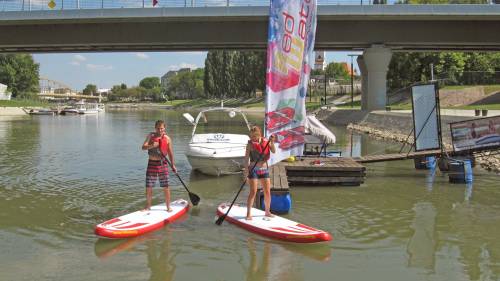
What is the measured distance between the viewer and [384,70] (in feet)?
158

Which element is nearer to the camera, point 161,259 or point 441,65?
point 161,259

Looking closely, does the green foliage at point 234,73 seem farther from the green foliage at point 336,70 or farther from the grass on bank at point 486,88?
the grass on bank at point 486,88

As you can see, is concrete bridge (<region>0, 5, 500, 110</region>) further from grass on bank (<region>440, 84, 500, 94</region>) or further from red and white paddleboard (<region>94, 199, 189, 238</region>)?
red and white paddleboard (<region>94, 199, 189, 238</region>)

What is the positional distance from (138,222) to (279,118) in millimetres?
4832

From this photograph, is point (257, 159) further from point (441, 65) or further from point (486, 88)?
point (441, 65)

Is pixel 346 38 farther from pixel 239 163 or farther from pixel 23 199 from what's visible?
pixel 23 199

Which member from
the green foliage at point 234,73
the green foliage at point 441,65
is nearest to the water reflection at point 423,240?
the green foliage at point 441,65

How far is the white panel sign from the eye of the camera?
18844 mm

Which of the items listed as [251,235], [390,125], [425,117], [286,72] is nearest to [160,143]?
[251,235]

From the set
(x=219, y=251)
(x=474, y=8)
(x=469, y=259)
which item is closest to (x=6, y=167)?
(x=219, y=251)

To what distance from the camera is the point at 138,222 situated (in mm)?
10453

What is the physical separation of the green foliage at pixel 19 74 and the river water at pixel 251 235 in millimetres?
120709

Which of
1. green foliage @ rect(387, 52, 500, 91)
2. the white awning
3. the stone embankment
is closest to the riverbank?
the stone embankment

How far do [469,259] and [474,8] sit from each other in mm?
35969
